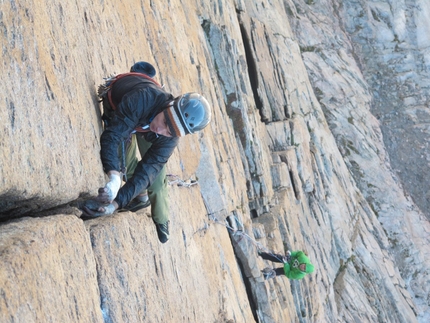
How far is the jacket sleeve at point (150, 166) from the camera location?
7426 millimetres

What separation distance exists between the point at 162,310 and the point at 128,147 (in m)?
3.01

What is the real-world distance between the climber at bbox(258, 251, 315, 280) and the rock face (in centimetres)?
51

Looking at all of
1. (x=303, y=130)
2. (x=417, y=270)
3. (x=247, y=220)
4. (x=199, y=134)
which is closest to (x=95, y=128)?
(x=199, y=134)

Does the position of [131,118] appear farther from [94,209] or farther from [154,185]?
[154,185]

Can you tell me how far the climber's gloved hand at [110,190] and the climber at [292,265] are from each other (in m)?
14.0

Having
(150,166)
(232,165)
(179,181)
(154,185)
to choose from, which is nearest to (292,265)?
(232,165)

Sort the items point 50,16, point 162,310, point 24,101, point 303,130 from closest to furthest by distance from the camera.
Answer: point 24,101, point 50,16, point 162,310, point 303,130

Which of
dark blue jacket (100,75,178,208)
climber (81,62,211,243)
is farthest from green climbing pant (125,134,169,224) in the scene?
dark blue jacket (100,75,178,208)

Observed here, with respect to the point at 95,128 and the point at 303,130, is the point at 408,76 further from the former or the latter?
the point at 95,128

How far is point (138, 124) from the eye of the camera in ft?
23.4

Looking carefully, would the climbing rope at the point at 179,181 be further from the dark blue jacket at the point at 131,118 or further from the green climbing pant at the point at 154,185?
the dark blue jacket at the point at 131,118

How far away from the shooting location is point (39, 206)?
555 cm

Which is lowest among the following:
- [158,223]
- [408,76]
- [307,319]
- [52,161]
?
[307,319]

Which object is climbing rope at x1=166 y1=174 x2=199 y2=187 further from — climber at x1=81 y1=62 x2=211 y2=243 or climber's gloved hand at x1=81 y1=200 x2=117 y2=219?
climber's gloved hand at x1=81 y1=200 x2=117 y2=219
